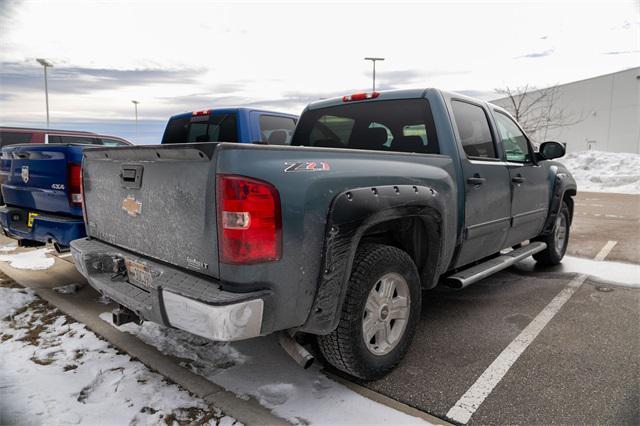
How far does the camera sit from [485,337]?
3549mm

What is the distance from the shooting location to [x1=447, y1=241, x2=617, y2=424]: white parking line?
255 cm

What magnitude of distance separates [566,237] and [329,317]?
4.72m

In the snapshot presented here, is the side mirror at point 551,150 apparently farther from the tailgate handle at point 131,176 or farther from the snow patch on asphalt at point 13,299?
the snow patch on asphalt at point 13,299

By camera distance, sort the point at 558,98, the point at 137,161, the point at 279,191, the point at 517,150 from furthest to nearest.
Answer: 1. the point at 558,98
2. the point at 517,150
3. the point at 137,161
4. the point at 279,191

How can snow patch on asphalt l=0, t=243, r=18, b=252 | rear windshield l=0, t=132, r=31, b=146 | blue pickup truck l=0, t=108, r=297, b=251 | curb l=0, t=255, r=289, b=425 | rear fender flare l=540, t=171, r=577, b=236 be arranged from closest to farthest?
1. curb l=0, t=255, r=289, b=425
2. blue pickup truck l=0, t=108, r=297, b=251
3. rear fender flare l=540, t=171, r=577, b=236
4. snow patch on asphalt l=0, t=243, r=18, b=252
5. rear windshield l=0, t=132, r=31, b=146

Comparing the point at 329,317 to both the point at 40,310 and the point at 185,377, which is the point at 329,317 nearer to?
the point at 185,377

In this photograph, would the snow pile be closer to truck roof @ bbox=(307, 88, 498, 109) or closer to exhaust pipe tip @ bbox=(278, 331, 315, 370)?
truck roof @ bbox=(307, 88, 498, 109)

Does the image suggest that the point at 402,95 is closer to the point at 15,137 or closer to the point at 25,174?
the point at 25,174

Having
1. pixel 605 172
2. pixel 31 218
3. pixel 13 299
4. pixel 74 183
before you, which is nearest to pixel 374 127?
pixel 74 183

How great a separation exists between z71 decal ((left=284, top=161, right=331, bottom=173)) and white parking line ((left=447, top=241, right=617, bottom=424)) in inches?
61.0

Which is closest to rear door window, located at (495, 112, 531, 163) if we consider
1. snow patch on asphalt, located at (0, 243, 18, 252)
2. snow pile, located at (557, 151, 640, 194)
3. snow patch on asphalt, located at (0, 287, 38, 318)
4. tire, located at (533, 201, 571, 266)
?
tire, located at (533, 201, 571, 266)

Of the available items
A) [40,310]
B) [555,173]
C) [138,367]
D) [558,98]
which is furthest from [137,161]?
[558,98]

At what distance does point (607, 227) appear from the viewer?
8680 mm

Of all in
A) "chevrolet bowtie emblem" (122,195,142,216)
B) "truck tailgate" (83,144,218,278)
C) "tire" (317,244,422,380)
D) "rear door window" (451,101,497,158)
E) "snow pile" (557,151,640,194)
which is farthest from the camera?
"snow pile" (557,151,640,194)
